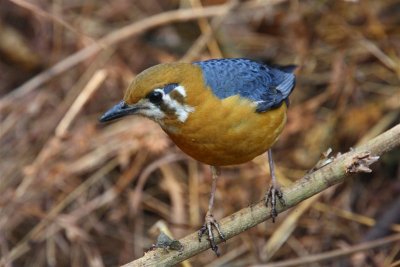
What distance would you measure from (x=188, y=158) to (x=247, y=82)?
2.02 metres

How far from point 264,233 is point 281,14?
2.28 m

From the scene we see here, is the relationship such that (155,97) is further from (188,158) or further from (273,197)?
(188,158)

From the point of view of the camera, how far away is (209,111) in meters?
3.74

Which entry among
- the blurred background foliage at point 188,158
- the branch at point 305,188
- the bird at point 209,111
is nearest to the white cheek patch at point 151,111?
the bird at point 209,111

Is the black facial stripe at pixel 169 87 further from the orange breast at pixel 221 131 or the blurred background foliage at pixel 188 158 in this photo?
the blurred background foliage at pixel 188 158

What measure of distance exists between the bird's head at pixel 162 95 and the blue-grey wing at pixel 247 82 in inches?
6.6

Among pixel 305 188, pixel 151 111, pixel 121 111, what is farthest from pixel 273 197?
pixel 121 111

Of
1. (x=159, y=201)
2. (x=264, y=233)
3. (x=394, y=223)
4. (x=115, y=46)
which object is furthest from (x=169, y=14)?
(x=394, y=223)

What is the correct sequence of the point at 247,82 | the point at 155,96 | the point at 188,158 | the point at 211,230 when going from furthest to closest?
the point at 188,158 → the point at 247,82 → the point at 211,230 → the point at 155,96

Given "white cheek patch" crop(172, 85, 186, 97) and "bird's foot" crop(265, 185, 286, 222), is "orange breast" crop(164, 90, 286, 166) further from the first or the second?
"bird's foot" crop(265, 185, 286, 222)

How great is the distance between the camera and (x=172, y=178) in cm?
605

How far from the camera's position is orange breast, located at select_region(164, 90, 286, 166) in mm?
3707

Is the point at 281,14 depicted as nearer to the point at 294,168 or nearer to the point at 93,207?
the point at 294,168

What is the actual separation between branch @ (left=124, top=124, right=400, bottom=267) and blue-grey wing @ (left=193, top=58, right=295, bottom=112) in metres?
0.56
